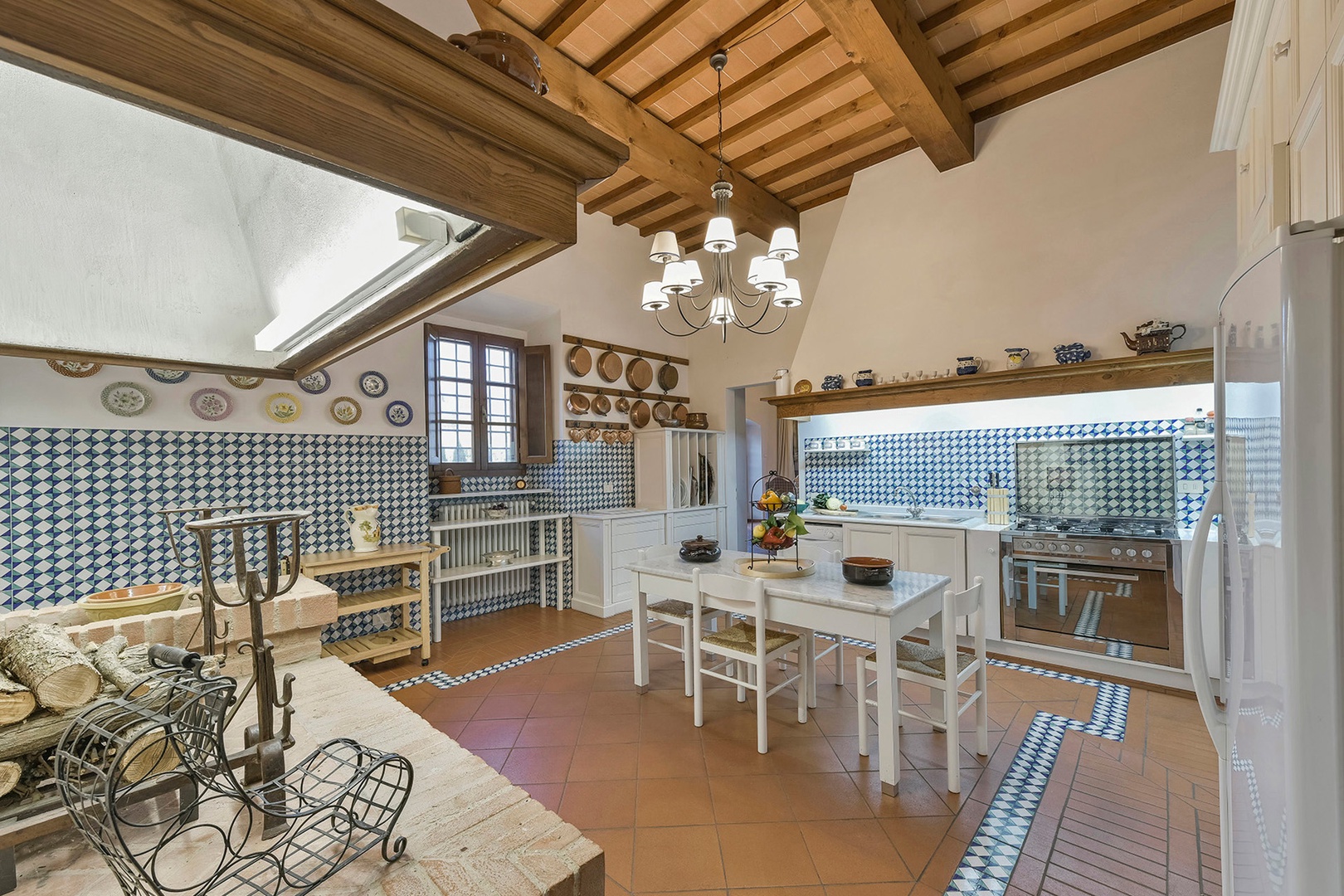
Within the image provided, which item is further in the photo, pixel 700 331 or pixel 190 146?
pixel 700 331

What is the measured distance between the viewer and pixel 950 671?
91.0 inches

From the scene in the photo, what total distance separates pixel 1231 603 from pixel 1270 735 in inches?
13.0

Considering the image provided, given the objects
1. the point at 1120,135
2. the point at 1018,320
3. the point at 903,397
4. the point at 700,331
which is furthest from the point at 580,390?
the point at 1120,135

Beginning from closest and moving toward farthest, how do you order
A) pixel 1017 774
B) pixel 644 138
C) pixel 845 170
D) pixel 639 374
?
pixel 1017 774 < pixel 644 138 < pixel 845 170 < pixel 639 374

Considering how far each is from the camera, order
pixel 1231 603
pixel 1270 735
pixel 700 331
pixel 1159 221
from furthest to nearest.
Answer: pixel 700 331, pixel 1159 221, pixel 1231 603, pixel 1270 735

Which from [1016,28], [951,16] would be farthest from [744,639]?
[1016,28]

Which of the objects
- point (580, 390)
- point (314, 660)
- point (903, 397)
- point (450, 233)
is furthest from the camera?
point (580, 390)

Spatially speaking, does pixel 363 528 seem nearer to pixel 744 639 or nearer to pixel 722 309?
pixel 744 639

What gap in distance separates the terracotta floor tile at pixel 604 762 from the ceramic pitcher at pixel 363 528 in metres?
2.16

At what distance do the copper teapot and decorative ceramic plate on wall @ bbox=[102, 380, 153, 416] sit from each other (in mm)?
3676

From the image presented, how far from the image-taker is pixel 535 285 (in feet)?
17.0

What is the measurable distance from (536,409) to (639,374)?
1253 mm

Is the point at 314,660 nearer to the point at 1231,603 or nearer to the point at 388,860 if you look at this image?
the point at 388,860

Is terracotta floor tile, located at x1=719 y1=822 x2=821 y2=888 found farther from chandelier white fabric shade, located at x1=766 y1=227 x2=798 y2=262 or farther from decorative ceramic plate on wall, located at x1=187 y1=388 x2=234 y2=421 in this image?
decorative ceramic plate on wall, located at x1=187 y1=388 x2=234 y2=421
